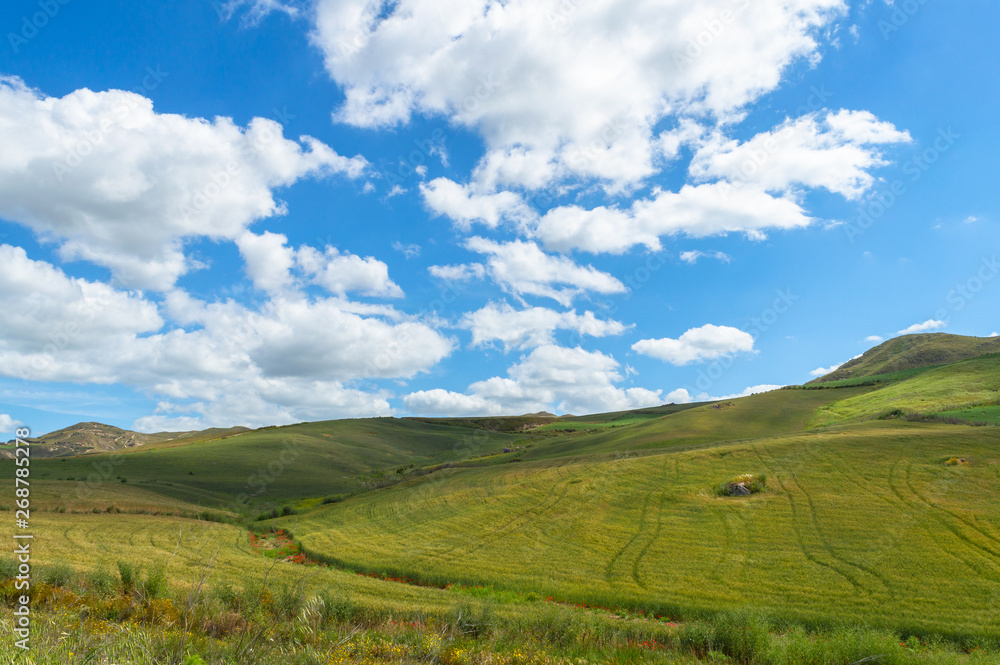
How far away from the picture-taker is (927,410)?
6203 cm

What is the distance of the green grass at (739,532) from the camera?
2075 cm

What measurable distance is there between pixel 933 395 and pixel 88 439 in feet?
719

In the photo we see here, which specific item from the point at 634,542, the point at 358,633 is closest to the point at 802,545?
the point at 634,542

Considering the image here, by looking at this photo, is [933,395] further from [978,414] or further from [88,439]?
[88,439]

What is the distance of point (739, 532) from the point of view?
93.2ft

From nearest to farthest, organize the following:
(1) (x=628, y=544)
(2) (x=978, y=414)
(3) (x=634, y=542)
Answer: (1) (x=628, y=544)
(3) (x=634, y=542)
(2) (x=978, y=414)

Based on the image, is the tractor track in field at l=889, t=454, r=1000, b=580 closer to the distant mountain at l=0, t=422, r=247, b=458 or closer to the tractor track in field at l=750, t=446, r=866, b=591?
the tractor track in field at l=750, t=446, r=866, b=591

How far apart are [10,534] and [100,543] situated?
13.1 ft

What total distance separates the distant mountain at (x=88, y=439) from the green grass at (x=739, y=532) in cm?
13800

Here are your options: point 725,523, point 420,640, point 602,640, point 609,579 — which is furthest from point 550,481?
point 420,640

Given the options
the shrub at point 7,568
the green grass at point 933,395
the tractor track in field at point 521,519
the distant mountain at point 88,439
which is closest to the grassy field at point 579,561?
the tractor track in field at point 521,519

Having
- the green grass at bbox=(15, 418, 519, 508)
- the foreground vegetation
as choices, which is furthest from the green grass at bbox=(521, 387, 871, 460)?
the foreground vegetation

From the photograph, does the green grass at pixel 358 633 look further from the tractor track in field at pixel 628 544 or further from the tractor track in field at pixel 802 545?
the tractor track in field at pixel 628 544

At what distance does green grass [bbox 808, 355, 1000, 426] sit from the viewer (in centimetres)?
6585
